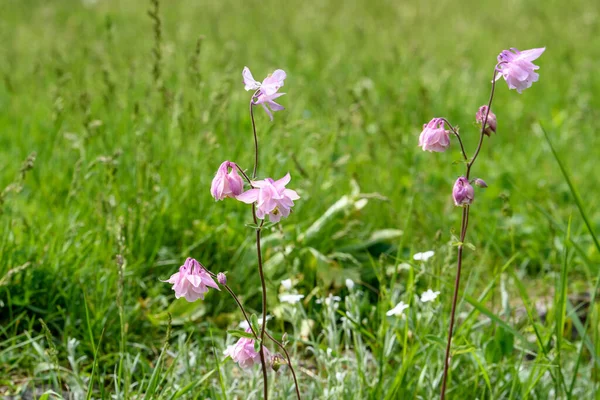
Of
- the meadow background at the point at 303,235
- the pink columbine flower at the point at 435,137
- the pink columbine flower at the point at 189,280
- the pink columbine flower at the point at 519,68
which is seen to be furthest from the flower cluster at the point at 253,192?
the pink columbine flower at the point at 519,68

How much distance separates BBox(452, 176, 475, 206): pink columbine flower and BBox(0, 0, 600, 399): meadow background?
0.30ft

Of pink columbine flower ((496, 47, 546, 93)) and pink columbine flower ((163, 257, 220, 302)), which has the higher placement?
pink columbine flower ((496, 47, 546, 93))

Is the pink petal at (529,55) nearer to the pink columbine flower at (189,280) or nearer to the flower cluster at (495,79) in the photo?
the flower cluster at (495,79)

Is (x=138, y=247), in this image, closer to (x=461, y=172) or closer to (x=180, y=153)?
(x=180, y=153)

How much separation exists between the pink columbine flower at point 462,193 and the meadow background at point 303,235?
9 cm

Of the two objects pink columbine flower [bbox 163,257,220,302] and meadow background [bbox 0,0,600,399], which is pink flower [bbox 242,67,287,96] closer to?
pink columbine flower [bbox 163,257,220,302]

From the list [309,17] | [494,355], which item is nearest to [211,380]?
[494,355]

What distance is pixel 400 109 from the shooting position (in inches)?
166

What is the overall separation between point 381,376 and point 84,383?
86 cm

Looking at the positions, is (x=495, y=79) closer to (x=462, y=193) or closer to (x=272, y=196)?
(x=462, y=193)

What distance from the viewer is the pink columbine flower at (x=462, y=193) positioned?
1.51 metres

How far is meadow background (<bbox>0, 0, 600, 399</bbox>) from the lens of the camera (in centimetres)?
206

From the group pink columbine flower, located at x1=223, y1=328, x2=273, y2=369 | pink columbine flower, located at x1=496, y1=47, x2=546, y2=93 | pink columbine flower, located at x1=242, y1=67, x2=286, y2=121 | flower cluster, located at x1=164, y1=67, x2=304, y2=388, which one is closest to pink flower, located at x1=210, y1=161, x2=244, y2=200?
flower cluster, located at x1=164, y1=67, x2=304, y2=388

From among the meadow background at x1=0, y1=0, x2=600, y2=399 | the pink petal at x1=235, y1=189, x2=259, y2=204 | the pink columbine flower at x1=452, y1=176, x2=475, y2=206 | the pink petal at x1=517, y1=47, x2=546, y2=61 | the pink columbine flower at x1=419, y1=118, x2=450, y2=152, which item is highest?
the pink petal at x1=517, y1=47, x2=546, y2=61
